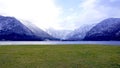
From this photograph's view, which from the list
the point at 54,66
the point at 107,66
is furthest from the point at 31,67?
the point at 107,66

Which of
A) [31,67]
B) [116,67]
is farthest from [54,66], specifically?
[116,67]

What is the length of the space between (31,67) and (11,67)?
6.50 feet

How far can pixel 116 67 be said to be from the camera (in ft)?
74.6

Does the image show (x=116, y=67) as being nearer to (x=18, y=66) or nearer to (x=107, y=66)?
(x=107, y=66)

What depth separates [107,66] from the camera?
23438 mm

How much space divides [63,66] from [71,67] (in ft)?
3.45

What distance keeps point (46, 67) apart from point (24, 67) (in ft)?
7.26

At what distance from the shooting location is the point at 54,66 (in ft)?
76.5

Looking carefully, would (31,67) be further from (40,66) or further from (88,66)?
(88,66)

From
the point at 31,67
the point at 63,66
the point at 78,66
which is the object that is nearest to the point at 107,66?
the point at 78,66

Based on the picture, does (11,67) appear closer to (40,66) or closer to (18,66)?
(18,66)

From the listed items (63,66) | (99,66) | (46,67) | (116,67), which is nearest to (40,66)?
(46,67)

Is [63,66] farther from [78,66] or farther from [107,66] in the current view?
[107,66]

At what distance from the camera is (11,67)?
2259 cm
